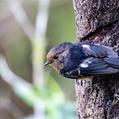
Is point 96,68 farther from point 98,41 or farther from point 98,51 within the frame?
point 98,41

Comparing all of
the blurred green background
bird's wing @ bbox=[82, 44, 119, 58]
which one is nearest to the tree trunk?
bird's wing @ bbox=[82, 44, 119, 58]

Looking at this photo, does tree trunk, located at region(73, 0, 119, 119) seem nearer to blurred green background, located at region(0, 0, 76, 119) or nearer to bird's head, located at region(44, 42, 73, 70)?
bird's head, located at region(44, 42, 73, 70)

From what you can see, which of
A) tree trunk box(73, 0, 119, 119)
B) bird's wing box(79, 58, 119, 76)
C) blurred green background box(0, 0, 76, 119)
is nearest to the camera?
bird's wing box(79, 58, 119, 76)

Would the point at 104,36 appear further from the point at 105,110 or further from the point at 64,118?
the point at 64,118

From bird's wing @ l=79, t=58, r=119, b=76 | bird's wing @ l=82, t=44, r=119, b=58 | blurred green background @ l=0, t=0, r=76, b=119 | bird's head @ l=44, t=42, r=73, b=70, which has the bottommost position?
bird's wing @ l=79, t=58, r=119, b=76

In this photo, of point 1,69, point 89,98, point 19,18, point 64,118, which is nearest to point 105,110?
point 89,98

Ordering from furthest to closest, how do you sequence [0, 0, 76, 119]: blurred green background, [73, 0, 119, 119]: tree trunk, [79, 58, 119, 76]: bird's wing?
[0, 0, 76, 119]: blurred green background < [73, 0, 119, 119]: tree trunk < [79, 58, 119, 76]: bird's wing
